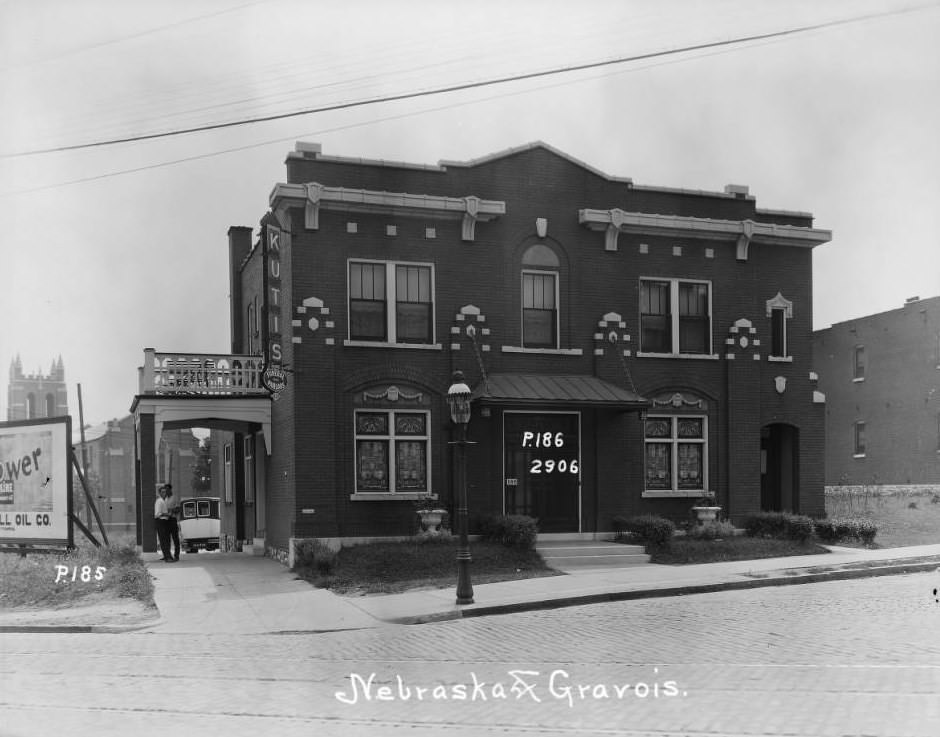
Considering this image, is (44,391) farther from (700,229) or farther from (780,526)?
(780,526)

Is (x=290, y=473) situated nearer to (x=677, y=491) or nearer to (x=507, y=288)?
(x=507, y=288)

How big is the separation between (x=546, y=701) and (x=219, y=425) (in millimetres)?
18654

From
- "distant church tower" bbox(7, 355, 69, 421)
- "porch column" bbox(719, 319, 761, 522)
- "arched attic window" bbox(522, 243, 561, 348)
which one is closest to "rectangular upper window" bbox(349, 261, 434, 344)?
"arched attic window" bbox(522, 243, 561, 348)

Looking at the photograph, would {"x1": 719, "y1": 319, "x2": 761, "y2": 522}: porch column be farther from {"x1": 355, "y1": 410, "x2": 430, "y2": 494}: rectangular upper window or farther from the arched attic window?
{"x1": 355, "y1": 410, "x2": 430, "y2": 494}: rectangular upper window

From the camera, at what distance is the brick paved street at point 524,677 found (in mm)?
8469

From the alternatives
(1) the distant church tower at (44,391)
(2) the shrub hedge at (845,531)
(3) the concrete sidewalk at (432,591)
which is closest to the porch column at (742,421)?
(2) the shrub hedge at (845,531)

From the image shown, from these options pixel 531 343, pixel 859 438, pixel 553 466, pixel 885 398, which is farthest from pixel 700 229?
pixel 859 438

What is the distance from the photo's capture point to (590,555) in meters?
20.8

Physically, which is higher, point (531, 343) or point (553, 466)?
point (531, 343)

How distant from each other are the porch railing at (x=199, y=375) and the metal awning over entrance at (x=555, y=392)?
5.51 meters

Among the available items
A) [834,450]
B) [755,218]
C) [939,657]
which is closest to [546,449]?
[755,218]

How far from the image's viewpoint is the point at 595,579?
17641mm

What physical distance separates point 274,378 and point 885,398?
32810 millimetres

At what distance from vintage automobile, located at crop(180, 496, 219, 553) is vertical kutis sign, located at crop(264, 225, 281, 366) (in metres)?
20.3
